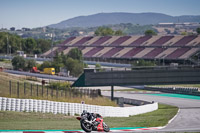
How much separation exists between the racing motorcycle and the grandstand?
306ft

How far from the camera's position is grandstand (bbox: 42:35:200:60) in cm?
12221

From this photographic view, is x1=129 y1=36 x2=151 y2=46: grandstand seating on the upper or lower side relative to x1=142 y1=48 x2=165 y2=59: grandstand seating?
upper

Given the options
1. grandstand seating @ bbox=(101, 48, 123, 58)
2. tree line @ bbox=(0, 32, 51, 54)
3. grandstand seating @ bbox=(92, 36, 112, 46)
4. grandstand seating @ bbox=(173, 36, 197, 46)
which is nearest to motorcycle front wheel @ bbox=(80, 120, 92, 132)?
grandstand seating @ bbox=(173, 36, 197, 46)

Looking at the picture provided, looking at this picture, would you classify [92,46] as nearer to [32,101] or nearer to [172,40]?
[172,40]

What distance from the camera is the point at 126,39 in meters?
152

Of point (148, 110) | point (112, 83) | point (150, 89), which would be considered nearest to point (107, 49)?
point (150, 89)

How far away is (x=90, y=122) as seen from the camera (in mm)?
23766

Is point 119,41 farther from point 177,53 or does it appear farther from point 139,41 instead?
point 177,53

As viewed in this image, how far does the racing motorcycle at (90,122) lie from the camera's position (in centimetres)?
2350

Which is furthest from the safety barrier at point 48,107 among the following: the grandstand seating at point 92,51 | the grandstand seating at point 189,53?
the grandstand seating at point 92,51

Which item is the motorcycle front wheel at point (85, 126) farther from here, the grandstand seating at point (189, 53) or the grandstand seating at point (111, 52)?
the grandstand seating at point (111, 52)

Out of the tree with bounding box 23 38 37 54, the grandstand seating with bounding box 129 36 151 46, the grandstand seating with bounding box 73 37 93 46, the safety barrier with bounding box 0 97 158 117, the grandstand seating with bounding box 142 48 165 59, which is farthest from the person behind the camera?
the tree with bounding box 23 38 37 54

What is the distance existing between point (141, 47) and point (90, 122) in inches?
4514

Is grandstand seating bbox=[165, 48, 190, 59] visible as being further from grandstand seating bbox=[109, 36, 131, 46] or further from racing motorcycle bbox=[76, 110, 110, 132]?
racing motorcycle bbox=[76, 110, 110, 132]
